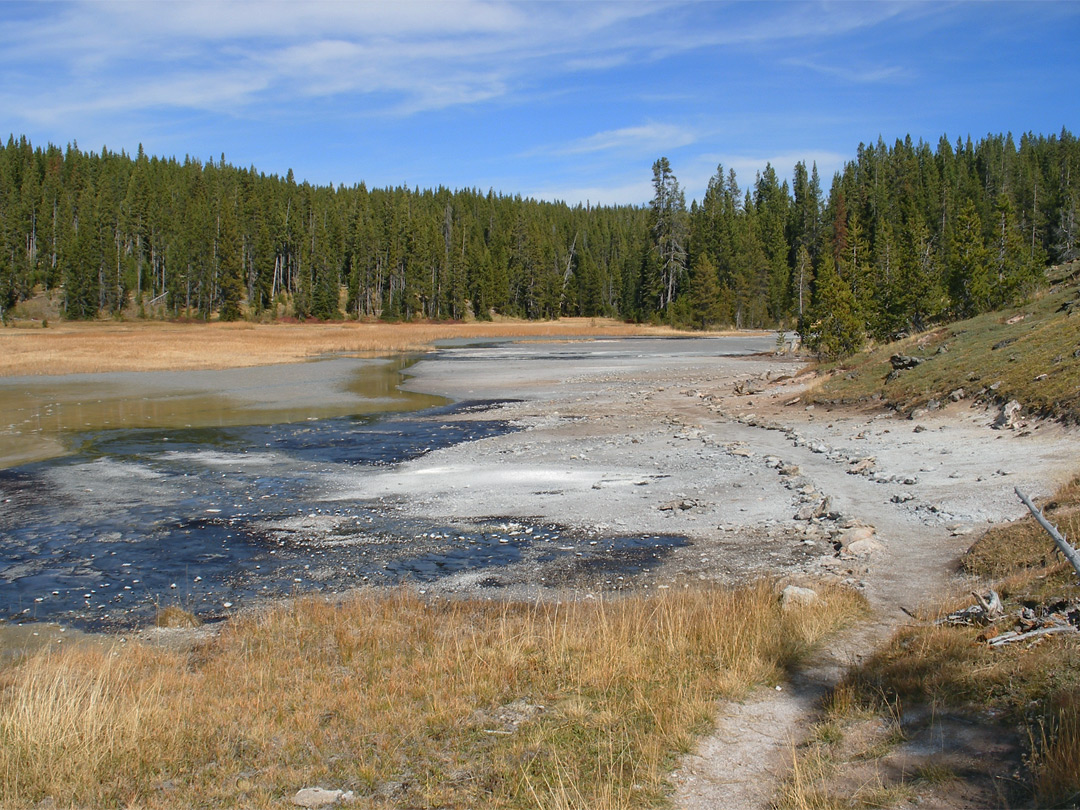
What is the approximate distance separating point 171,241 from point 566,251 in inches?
2578

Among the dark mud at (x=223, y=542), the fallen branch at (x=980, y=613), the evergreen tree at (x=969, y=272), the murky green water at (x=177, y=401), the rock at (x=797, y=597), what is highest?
the evergreen tree at (x=969, y=272)

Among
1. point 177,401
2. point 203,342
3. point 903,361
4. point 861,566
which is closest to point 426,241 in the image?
point 203,342

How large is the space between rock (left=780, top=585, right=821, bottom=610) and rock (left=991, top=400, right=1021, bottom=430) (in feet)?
37.3

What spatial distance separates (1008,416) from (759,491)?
21.8 ft

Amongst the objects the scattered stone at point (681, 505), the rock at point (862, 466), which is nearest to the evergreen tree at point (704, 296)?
the rock at point (862, 466)

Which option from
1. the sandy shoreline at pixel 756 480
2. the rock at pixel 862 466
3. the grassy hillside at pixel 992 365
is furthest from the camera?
the grassy hillside at pixel 992 365

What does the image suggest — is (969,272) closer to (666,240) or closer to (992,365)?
(992,365)

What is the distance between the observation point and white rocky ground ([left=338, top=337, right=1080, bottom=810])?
719 centimetres

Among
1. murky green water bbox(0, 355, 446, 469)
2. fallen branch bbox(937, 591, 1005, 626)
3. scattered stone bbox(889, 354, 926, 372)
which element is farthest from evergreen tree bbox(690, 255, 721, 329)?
fallen branch bbox(937, 591, 1005, 626)

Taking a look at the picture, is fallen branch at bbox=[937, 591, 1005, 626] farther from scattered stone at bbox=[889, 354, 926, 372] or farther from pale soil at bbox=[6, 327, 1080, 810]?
scattered stone at bbox=[889, 354, 926, 372]

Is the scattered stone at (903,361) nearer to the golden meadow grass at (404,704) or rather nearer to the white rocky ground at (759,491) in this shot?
the white rocky ground at (759,491)

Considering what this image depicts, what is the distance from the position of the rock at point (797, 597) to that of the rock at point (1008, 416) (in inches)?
447

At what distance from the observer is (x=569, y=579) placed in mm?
11727

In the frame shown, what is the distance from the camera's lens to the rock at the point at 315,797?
5.53 metres
